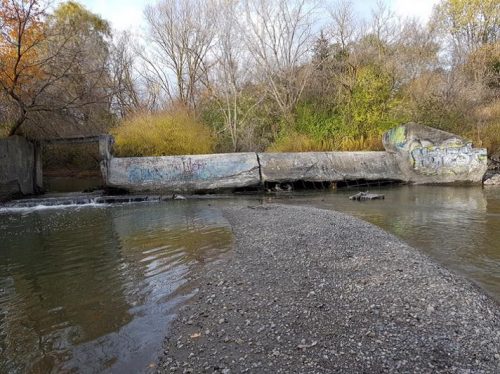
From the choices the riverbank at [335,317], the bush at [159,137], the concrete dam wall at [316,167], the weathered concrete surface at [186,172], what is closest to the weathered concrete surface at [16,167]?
the concrete dam wall at [316,167]

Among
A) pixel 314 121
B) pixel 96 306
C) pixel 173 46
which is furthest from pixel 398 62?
pixel 96 306

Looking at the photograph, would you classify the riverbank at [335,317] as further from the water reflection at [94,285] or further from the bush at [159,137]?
the bush at [159,137]

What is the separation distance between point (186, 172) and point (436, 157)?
10.4 meters

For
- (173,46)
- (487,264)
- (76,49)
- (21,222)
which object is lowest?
(487,264)

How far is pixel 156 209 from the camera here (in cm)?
1210

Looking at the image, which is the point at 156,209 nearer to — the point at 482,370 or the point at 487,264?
the point at 487,264

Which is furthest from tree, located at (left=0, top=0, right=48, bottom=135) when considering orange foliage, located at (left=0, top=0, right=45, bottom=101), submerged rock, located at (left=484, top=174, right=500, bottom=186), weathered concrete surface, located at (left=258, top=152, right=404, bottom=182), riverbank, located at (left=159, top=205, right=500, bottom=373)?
submerged rock, located at (left=484, top=174, right=500, bottom=186)

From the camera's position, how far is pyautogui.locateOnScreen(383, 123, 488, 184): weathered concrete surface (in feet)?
53.1

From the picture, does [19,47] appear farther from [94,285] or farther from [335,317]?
[335,317]

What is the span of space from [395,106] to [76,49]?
1509cm

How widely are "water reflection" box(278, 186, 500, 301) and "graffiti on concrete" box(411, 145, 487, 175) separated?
171cm

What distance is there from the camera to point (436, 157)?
16484 mm

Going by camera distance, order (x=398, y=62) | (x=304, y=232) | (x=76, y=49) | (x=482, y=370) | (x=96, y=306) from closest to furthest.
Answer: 1. (x=482, y=370)
2. (x=96, y=306)
3. (x=304, y=232)
4. (x=76, y=49)
5. (x=398, y=62)

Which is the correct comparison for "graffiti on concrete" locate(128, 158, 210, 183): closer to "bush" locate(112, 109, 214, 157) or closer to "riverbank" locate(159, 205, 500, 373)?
"bush" locate(112, 109, 214, 157)
